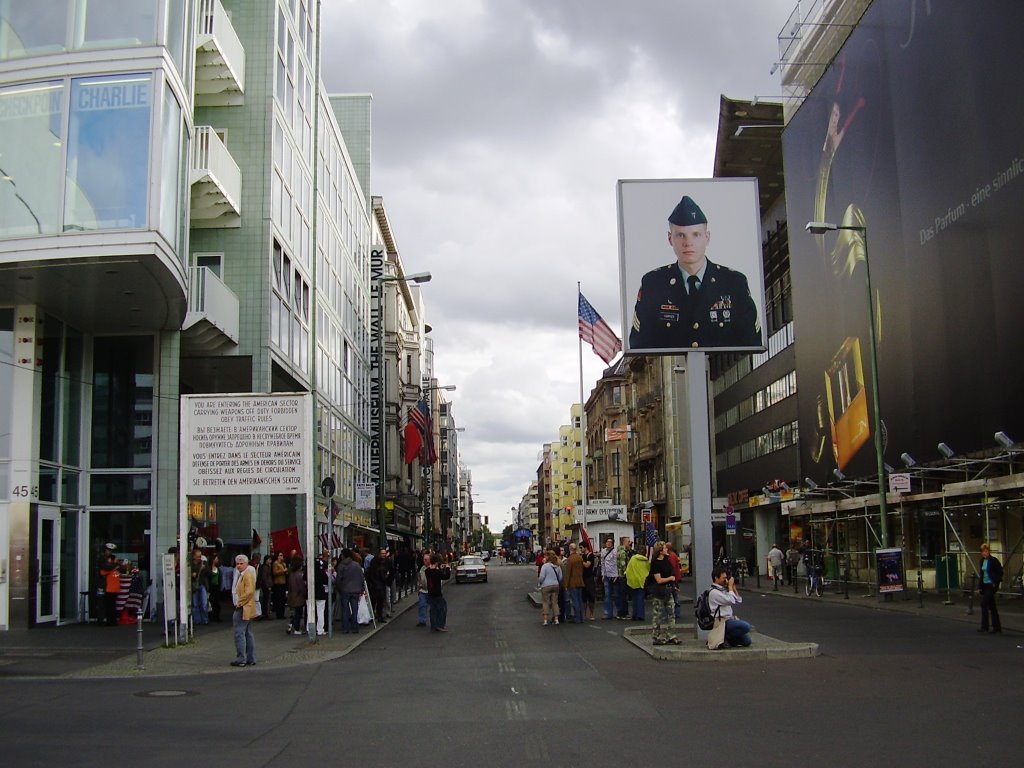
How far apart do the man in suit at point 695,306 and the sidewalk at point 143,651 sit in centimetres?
818

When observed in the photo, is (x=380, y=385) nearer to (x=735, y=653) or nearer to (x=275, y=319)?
A: (x=275, y=319)

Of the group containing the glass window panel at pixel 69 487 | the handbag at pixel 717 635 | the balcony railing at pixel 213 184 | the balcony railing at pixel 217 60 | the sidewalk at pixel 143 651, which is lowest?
the sidewalk at pixel 143 651

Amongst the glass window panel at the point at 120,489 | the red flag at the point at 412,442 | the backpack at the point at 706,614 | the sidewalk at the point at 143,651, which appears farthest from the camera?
the red flag at the point at 412,442

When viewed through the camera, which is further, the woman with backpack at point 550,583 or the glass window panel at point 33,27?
the woman with backpack at point 550,583

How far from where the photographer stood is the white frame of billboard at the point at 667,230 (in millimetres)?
20281

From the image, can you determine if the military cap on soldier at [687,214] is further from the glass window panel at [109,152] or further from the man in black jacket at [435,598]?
the glass window panel at [109,152]

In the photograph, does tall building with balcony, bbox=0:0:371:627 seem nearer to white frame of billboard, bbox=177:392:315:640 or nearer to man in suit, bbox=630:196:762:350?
white frame of billboard, bbox=177:392:315:640

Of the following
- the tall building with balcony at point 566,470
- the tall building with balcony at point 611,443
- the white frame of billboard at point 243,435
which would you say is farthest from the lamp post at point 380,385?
the tall building with balcony at point 566,470

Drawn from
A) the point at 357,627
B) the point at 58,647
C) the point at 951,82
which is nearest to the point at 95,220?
the point at 58,647

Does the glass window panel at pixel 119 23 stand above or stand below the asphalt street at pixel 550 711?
above

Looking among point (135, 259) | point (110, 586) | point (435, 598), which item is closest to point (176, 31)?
point (135, 259)

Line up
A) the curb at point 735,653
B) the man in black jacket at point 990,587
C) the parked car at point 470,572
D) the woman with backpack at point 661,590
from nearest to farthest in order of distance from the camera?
the curb at point 735,653
the woman with backpack at point 661,590
the man in black jacket at point 990,587
the parked car at point 470,572

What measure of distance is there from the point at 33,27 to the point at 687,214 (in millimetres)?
13217

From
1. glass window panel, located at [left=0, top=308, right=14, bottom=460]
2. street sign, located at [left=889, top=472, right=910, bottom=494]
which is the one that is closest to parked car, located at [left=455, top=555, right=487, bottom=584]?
street sign, located at [left=889, top=472, right=910, bottom=494]
